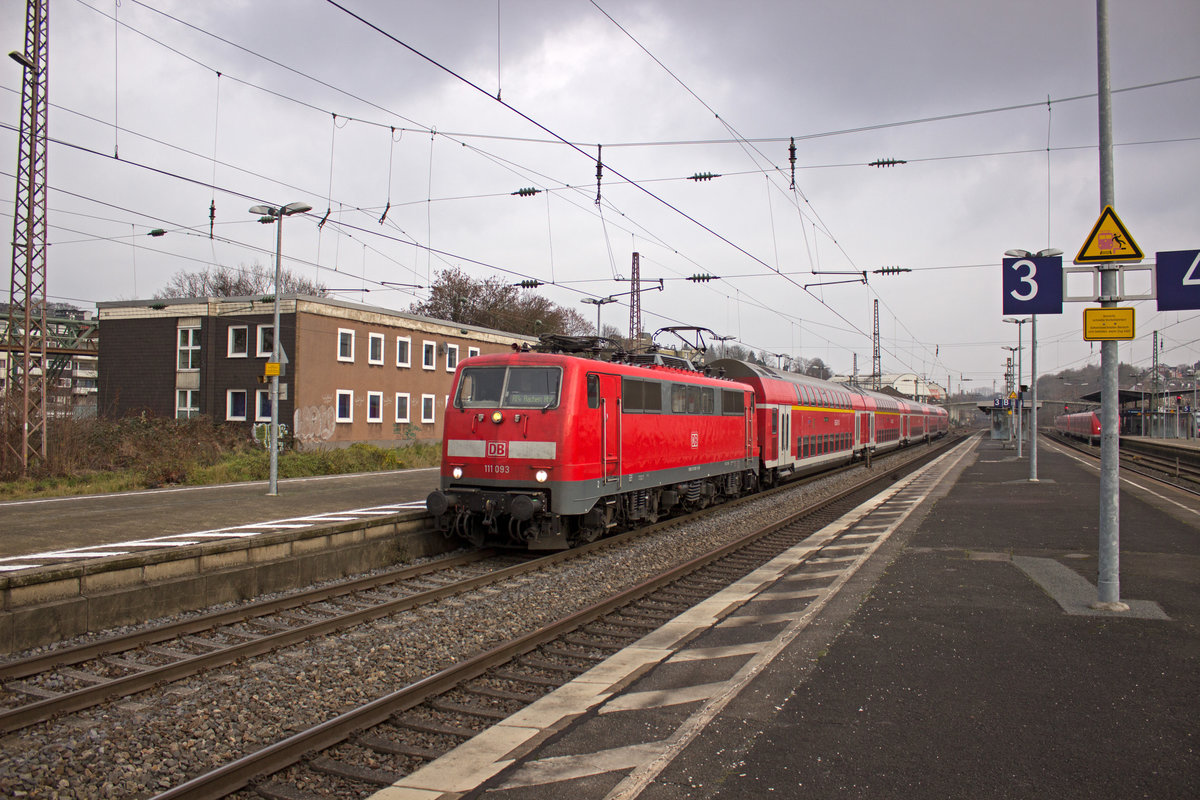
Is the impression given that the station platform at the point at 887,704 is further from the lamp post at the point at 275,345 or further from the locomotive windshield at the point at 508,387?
the lamp post at the point at 275,345

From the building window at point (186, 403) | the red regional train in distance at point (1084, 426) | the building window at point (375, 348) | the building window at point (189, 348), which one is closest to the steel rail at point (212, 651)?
the building window at point (375, 348)

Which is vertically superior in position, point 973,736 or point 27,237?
point 27,237

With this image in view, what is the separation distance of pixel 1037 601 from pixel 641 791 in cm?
602

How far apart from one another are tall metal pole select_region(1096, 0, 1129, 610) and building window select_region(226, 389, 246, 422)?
30.0m

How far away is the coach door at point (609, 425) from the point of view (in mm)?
12227

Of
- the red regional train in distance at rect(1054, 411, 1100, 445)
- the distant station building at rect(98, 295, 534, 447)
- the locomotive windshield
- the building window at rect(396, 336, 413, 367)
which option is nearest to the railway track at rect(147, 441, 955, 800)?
the locomotive windshield

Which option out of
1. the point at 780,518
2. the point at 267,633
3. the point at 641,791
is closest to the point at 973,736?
the point at 641,791

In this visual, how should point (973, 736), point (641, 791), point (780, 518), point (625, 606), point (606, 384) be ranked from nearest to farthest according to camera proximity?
point (641, 791)
point (973, 736)
point (625, 606)
point (606, 384)
point (780, 518)

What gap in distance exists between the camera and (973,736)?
15.8 ft

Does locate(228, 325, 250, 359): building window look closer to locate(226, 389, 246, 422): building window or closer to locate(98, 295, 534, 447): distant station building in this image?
locate(98, 295, 534, 447): distant station building

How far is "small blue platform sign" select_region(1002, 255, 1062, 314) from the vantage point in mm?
8336

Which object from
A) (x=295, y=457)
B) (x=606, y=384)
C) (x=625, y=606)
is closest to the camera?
(x=625, y=606)

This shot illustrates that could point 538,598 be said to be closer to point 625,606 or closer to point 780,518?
point 625,606

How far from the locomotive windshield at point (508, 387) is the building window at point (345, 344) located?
19639 millimetres
